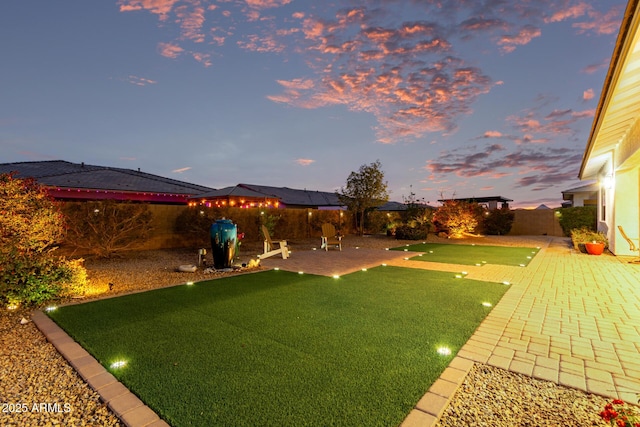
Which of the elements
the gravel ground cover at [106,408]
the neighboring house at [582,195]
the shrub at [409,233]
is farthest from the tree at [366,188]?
the gravel ground cover at [106,408]

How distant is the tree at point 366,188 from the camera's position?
643 inches

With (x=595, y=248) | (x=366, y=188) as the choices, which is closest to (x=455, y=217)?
(x=366, y=188)

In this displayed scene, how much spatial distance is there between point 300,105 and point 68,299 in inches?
437

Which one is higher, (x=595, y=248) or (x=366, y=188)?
(x=366, y=188)

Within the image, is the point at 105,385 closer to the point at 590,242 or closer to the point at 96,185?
the point at 590,242

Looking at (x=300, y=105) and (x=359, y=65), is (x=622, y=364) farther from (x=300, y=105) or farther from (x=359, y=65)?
(x=300, y=105)

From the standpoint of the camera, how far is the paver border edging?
71.8 inches

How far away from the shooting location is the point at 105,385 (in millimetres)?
2184

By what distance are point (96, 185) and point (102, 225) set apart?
8.14 m

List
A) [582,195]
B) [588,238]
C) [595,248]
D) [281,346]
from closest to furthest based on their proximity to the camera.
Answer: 1. [281,346]
2. [595,248]
3. [588,238]
4. [582,195]

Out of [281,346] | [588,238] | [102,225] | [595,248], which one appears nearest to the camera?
[281,346]

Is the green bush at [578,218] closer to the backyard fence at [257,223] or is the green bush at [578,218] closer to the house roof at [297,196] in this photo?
the backyard fence at [257,223]

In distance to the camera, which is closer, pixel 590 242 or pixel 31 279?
pixel 31 279

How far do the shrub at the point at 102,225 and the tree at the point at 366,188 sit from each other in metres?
10.7
